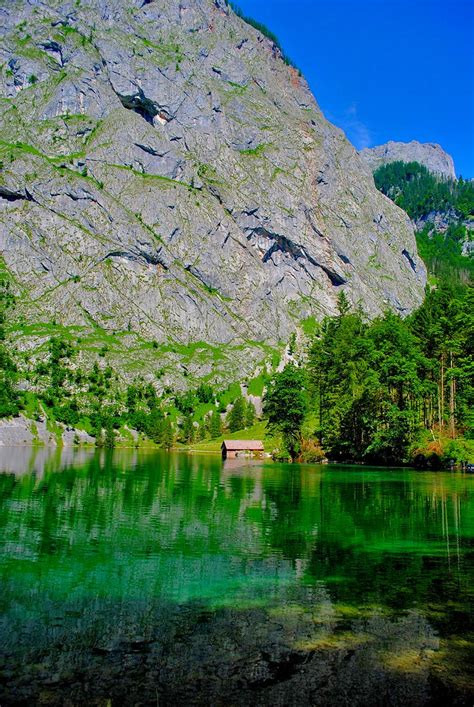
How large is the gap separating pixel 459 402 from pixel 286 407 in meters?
34.6

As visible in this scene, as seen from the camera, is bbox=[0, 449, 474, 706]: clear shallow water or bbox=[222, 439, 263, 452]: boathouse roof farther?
bbox=[222, 439, 263, 452]: boathouse roof

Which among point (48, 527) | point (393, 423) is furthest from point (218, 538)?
point (393, 423)

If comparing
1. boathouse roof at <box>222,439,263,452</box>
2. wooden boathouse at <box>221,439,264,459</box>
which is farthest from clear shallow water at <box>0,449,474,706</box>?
boathouse roof at <box>222,439,263,452</box>

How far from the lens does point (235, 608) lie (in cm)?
1662

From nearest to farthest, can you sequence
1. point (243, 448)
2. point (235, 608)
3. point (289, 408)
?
point (235, 608)
point (289, 408)
point (243, 448)

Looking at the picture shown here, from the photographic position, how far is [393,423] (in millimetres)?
86562

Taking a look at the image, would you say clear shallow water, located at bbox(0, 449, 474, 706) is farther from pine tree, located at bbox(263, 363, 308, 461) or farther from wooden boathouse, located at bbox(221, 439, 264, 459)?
wooden boathouse, located at bbox(221, 439, 264, 459)

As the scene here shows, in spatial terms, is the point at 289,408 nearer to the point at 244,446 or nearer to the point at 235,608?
the point at 244,446

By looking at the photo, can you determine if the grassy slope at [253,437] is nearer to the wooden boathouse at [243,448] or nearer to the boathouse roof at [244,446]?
the boathouse roof at [244,446]

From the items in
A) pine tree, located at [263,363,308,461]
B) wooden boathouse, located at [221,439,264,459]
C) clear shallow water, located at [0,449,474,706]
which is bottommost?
clear shallow water, located at [0,449,474,706]

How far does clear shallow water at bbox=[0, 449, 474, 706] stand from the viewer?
1139 cm

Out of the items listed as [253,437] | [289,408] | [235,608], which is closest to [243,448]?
[253,437]

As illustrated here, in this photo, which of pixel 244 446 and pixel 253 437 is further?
pixel 253 437

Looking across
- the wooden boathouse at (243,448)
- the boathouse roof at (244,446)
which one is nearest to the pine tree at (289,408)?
the wooden boathouse at (243,448)
